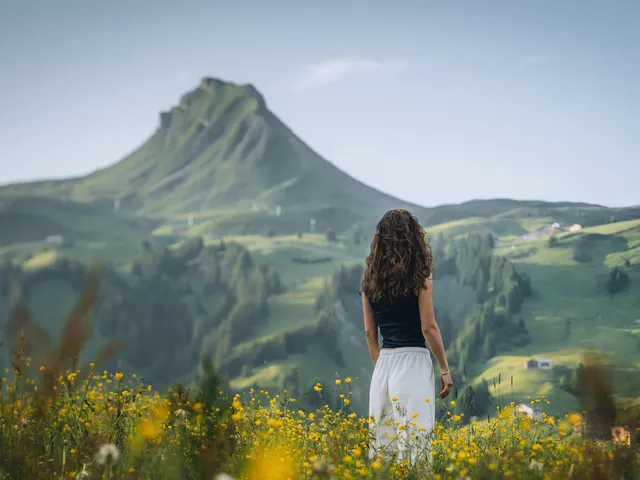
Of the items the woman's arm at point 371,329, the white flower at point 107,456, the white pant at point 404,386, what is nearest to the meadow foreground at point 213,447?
the white flower at point 107,456

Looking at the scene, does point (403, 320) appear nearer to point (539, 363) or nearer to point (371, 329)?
point (371, 329)

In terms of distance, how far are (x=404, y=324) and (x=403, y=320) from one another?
37mm

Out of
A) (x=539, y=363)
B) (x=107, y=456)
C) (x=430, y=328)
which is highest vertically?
(x=430, y=328)

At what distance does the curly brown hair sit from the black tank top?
0.07 meters

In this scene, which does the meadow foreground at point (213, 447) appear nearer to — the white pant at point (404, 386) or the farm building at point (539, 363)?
the white pant at point (404, 386)

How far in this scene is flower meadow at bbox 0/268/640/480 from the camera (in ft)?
8.90

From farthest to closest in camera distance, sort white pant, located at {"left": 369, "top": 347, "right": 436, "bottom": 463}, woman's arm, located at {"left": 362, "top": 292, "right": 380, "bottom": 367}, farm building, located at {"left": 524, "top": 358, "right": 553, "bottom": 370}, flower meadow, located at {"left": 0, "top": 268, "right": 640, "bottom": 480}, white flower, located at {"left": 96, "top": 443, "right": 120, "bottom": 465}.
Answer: farm building, located at {"left": 524, "top": 358, "right": 553, "bottom": 370} < woman's arm, located at {"left": 362, "top": 292, "right": 380, "bottom": 367} < white pant, located at {"left": 369, "top": 347, "right": 436, "bottom": 463} < white flower, located at {"left": 96, "top": 443, "right": 120, "bottom": 465} < flower meadow, located at {"left": 0, "top": 268, "right": 640, "bottom": 480}

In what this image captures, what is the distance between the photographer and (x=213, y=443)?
115 inches

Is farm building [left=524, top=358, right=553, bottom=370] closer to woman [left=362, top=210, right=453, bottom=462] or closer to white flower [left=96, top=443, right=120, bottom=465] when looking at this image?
Result: woman [left=362, top=210, right=453, bottom=462]

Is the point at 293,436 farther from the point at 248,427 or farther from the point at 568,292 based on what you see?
the point at 568,292

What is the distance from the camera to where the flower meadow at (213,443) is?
271cm

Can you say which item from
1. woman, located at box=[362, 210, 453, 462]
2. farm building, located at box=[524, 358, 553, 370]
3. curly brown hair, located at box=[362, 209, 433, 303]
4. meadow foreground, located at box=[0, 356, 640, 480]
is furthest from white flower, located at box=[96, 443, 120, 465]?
farm building, located at box=[524, 358, 553, 370]

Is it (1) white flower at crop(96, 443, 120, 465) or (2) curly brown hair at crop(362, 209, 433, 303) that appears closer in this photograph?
(1) white flower at crop(96, 443, 120, 465)

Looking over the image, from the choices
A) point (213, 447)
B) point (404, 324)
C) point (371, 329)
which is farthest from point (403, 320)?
point (213, 447)
